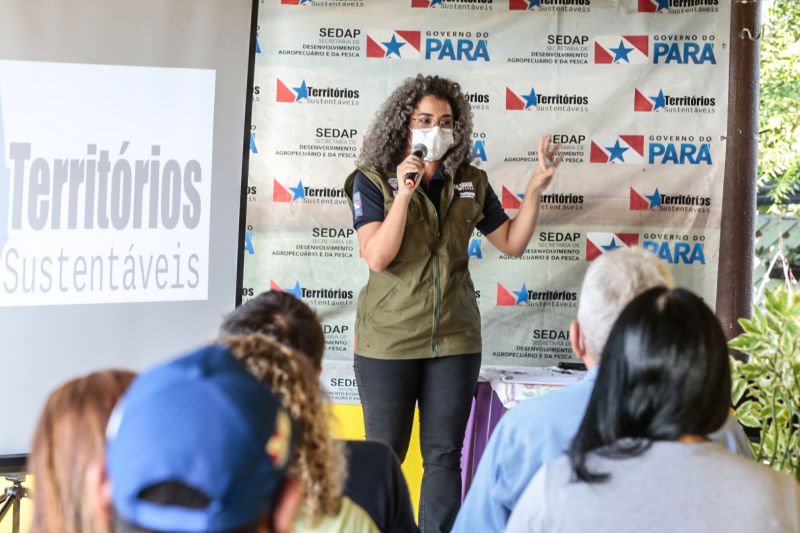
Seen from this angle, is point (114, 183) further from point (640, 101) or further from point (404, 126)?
point (640, 101)

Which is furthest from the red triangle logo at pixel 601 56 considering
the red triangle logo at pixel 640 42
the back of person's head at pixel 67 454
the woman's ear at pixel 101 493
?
the woman's ear at pixel 101 493

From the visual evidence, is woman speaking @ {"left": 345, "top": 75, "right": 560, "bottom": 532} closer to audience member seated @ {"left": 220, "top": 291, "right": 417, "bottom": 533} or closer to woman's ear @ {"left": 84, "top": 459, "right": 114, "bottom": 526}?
audience member seated @ {"left": 220, "top": 291, "right": 417, "bottom": 533}

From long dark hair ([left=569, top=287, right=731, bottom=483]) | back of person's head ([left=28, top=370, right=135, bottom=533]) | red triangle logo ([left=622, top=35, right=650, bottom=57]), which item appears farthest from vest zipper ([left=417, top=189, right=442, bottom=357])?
back of person's head ([left=28, top=370, right=135, bottom=533])

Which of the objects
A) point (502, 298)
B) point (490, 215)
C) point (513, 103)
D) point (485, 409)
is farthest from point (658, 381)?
point (513, 103)

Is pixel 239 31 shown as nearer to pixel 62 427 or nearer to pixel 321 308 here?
pixel 321 308

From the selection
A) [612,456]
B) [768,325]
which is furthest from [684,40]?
[612,456]

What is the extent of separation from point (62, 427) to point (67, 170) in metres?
2.70

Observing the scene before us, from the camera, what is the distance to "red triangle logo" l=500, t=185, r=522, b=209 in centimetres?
375

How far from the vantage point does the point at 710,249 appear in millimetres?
3740

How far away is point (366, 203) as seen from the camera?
9.71ft

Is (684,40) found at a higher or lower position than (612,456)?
higher

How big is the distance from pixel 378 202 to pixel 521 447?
1454mm

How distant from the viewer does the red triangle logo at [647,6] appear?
372 centimetres

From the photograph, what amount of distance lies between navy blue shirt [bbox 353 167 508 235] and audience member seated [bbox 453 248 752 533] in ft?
4.07
